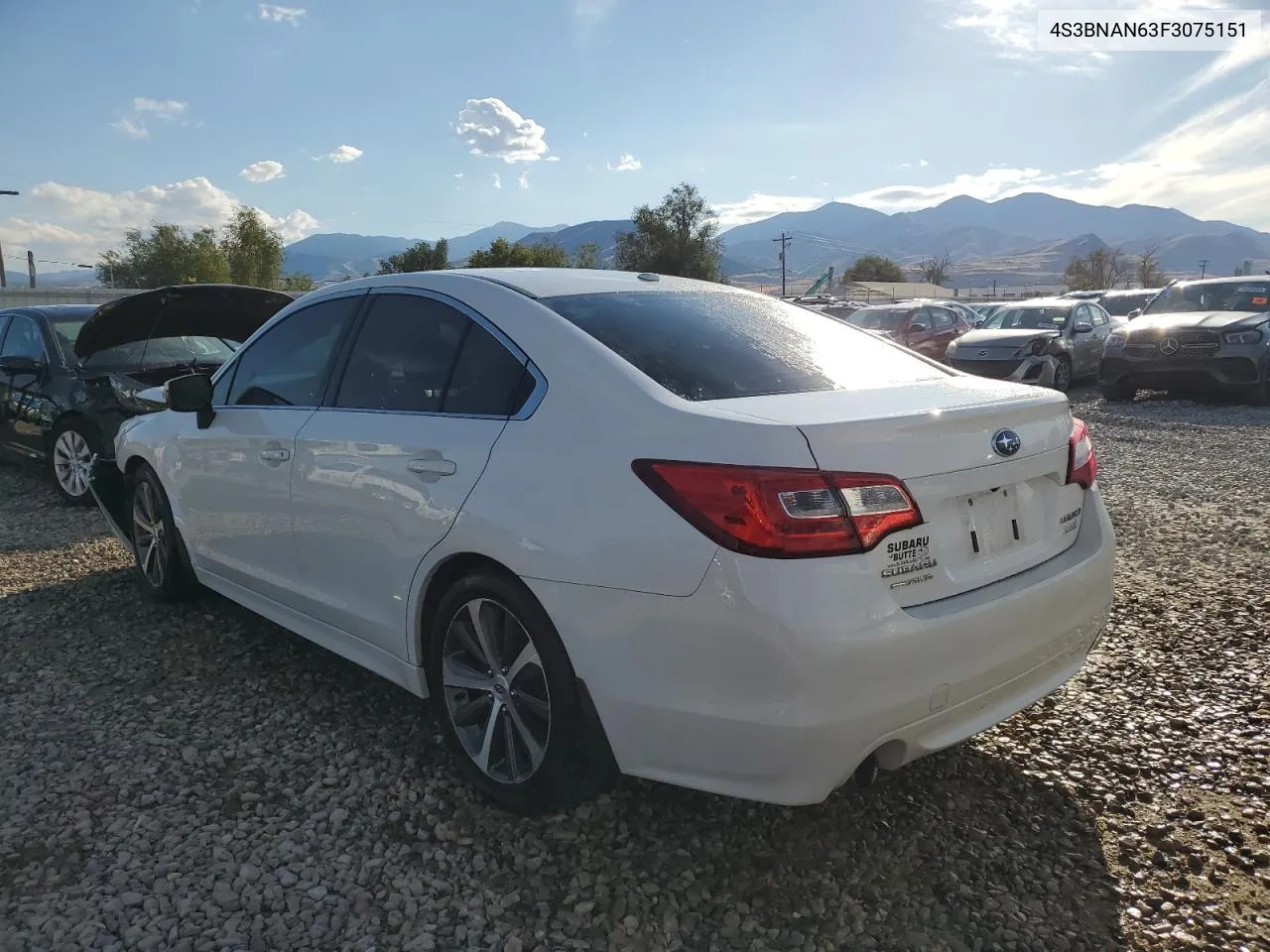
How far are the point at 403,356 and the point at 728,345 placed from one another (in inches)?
44.9

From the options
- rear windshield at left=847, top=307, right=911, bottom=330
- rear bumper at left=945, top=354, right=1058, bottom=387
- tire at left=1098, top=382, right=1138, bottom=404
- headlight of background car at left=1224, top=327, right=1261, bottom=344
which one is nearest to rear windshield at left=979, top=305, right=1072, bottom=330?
rear bumper at left=945, top=354, right=1058, bottom=387

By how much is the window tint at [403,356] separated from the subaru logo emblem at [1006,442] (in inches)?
61.0

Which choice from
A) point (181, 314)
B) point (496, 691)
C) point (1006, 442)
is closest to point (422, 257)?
point (181, 314)

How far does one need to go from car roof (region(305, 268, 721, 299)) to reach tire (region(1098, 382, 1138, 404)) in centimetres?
1119

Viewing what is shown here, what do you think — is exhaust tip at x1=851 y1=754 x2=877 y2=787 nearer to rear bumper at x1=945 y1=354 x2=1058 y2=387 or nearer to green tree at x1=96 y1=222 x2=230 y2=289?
rear bumper at x1=945 y1=354 x2=1058 y2=387

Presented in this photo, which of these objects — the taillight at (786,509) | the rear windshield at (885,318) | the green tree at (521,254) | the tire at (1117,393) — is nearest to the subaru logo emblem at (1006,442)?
the taillight at (786,509)

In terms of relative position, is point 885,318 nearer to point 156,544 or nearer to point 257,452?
point 156,544

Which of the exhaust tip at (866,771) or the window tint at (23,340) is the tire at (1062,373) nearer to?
the window tint at (23,340)

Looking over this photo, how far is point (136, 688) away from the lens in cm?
362

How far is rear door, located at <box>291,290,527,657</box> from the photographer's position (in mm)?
2695

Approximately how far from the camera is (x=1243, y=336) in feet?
37.9

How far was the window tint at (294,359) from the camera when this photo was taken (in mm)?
3494

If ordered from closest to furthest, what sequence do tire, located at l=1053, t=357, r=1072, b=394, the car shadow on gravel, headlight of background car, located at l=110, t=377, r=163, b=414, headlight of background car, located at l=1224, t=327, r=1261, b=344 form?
1. the car shadow on gravel
2. headlight of background car, located at l=110, t=377, r=163, b=414
3. headlight of background car, located at l=1224, t=327, r=1261, b=344
4. tire, located at l=1053, t=357, r=1072, b=394

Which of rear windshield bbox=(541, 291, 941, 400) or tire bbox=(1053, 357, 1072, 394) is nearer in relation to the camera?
rear windshield bbox=(541, 291, 941, 400)
